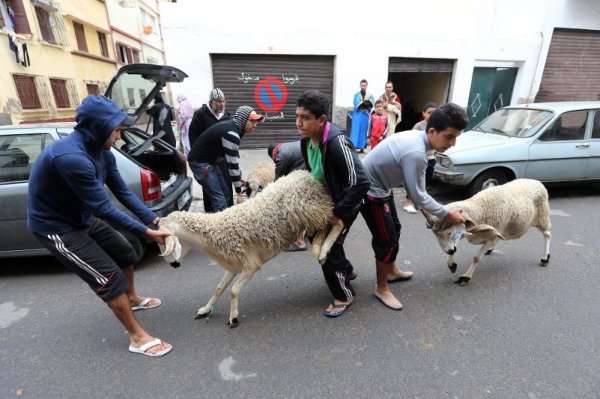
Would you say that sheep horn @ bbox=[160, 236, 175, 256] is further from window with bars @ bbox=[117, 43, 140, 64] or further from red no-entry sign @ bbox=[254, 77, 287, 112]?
window with bars @ bbox=[117, 43, 140, 64]

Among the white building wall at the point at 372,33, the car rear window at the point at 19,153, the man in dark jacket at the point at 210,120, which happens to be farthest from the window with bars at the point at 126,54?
the car rear window at the point at 19,153

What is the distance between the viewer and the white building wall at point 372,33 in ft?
27.9

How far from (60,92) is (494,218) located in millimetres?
17144

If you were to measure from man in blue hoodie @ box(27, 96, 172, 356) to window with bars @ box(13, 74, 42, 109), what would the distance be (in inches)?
502

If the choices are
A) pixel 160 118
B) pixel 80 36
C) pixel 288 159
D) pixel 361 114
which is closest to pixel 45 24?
pixel 80 36

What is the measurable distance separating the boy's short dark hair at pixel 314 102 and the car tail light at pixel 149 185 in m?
2.24

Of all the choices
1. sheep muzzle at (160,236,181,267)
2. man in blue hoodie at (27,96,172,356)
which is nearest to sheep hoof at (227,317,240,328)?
man in blue hoodie at (27,96,172,356)

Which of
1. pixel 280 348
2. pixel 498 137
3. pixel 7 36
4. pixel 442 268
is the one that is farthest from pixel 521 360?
pixel 7 36

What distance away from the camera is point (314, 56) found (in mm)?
9281

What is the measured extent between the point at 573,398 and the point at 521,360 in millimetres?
345

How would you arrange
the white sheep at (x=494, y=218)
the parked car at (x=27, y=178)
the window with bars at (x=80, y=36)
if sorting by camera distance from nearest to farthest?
the white sheep at (x=494, y=218), the parked car at (x=27, y=178), the window with bars at (x=80, y=36)

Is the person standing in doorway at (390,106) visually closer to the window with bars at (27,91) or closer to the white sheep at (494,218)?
the white sheep at (494,218)

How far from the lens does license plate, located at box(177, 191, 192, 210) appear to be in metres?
4.25

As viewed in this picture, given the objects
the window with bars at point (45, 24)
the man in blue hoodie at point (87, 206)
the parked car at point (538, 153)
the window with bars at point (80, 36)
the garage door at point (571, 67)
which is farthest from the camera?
the window with bars at point (80, 36)
